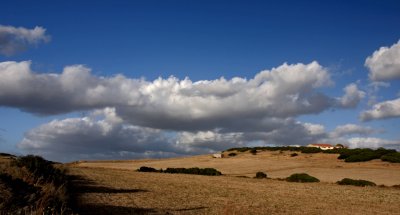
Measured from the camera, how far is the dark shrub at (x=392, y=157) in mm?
63106

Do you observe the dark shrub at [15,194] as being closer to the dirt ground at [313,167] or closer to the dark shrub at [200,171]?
the dirt ground at [313,167]

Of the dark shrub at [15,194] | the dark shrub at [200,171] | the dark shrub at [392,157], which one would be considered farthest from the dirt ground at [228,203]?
the dark shrub at [392,157]

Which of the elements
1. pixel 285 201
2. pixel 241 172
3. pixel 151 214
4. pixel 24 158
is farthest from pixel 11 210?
pixel 241 172

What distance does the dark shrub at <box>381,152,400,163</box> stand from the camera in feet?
207

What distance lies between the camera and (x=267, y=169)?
6625 cm

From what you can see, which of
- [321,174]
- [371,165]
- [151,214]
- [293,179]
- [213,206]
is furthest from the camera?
[371,165]

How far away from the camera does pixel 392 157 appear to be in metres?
64.4

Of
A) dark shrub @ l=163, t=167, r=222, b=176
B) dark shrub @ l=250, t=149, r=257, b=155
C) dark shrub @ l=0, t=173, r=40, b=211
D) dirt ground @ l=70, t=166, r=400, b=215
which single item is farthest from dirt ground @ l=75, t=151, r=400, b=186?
dark shrub @ l=0, t=173, r=40, b=211

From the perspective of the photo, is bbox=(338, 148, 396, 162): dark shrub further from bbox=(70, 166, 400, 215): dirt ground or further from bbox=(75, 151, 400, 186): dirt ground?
bbox=(70, 166, 400, 215): dirt ground

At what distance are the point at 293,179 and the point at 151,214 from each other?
31.4m

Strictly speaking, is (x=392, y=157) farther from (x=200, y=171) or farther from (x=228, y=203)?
(x=228, y=203)

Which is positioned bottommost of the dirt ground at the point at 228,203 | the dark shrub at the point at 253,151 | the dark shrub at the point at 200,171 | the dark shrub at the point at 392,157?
the dirt ground at the point at 228,203

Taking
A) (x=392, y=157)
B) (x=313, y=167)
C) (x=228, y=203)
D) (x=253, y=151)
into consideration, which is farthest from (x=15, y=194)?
(x=253, y=151)

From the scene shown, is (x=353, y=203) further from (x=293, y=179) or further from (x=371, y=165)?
(x=371, y=165)
